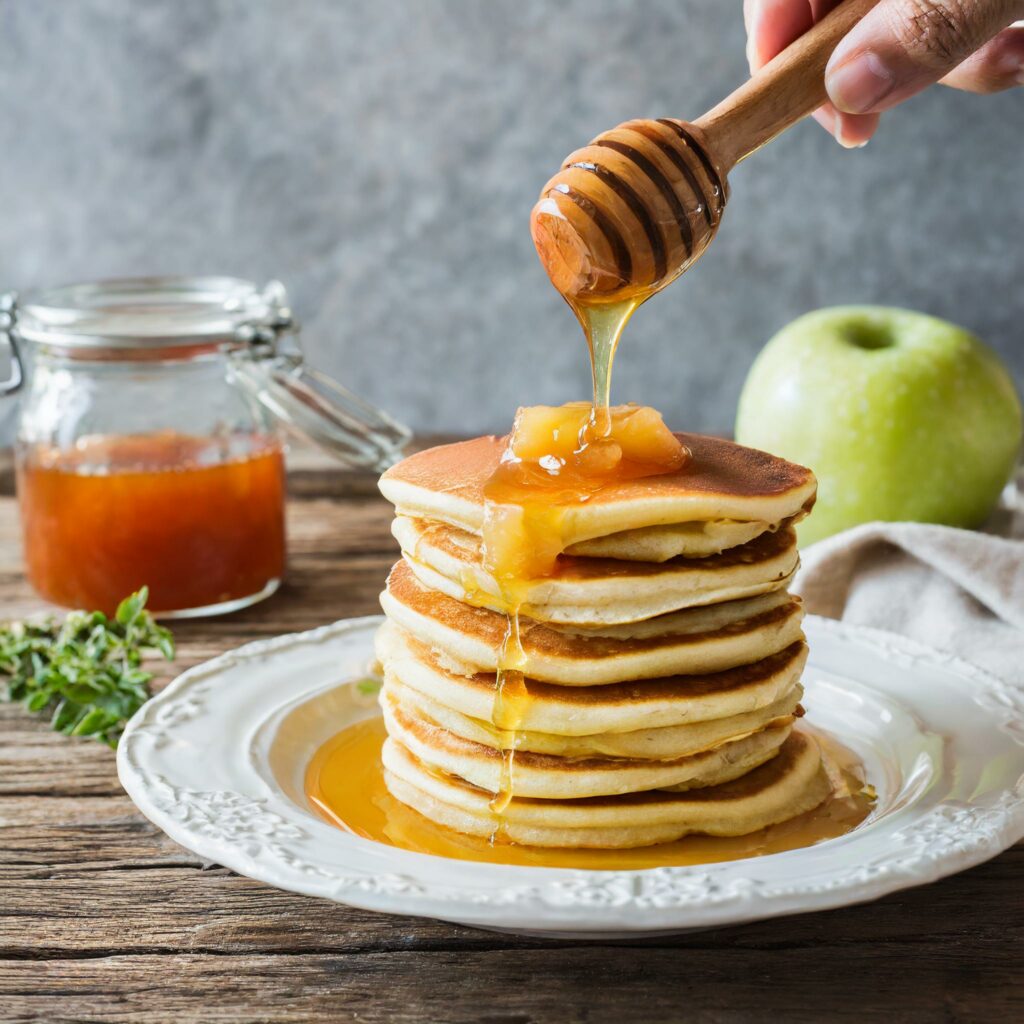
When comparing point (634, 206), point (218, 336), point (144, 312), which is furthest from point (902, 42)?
point (144, 312)

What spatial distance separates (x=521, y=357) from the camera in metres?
4.86

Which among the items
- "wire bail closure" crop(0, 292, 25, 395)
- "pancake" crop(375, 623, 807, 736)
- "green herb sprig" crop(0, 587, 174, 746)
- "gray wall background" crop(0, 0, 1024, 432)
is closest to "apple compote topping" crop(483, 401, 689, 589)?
"pancake" crop(375, 623, 807, 736)

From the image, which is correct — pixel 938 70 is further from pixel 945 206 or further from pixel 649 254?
pixel 945 206

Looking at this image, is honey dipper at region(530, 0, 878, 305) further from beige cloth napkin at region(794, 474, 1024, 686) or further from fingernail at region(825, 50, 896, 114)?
beige cloth napkin at region(794, 474, 1024, 686)

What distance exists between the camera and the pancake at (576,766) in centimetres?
147

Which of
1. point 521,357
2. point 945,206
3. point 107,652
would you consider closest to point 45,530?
point 107,652

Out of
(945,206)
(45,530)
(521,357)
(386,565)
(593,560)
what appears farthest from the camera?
(521,357)

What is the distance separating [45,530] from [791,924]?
1661mm

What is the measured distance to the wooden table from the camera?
1.25 metres

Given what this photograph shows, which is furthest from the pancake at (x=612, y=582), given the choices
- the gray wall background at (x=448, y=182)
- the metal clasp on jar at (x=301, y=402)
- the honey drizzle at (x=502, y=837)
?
the gray wall background at (x=448, y=182)

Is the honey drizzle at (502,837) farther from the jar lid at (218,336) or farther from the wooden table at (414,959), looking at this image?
the jar lid at (218,336)

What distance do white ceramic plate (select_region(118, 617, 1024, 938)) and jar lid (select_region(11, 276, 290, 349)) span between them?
711 mm

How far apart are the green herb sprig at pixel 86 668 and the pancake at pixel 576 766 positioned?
1.82ft

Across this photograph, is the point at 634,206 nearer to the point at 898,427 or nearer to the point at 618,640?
the point at 618,640
